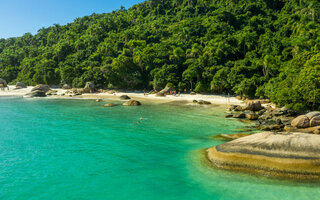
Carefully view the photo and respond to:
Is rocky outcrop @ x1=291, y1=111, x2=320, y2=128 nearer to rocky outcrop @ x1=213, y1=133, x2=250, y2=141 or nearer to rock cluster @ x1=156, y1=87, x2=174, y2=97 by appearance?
rocky outcrop @ x1=213, y1=133, x2=250, y2=141

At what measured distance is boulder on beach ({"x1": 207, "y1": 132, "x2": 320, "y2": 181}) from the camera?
10992 mm

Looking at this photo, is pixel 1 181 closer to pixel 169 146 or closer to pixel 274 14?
pixel 169 146

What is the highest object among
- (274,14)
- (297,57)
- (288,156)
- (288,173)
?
(274,14)

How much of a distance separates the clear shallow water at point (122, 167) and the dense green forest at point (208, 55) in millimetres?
17950

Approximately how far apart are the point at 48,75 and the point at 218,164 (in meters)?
87.7

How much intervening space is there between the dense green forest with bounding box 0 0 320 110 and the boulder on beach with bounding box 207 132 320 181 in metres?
15.0

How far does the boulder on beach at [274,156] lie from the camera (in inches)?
433

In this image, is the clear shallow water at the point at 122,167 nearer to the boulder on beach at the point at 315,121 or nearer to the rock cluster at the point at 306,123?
the rock cluster at the point at 306,123

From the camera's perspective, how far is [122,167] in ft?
44.9

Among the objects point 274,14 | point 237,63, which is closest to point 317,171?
point 237,63

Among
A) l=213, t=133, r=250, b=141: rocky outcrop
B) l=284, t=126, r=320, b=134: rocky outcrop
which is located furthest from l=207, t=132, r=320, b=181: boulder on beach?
l=284, t=126, r=320, b=134: rocky outcrop

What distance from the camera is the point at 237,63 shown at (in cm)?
4812

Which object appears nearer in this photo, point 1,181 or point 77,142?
point 1,181

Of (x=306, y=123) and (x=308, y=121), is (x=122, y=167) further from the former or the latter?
(x=308, y=121)
